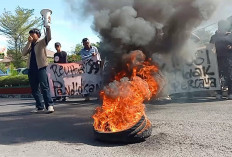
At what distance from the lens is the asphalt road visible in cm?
387

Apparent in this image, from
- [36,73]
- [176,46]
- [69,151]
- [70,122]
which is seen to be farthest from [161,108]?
[69,151]

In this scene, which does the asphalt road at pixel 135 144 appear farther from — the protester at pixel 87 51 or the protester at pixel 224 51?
the protester at pixel 87 51

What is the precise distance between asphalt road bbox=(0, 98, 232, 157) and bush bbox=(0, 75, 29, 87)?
28.6ft

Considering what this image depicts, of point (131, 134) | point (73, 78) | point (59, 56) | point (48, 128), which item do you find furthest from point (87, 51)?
point (131, 134)

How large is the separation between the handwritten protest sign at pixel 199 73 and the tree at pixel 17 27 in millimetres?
34157

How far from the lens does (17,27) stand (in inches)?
1591

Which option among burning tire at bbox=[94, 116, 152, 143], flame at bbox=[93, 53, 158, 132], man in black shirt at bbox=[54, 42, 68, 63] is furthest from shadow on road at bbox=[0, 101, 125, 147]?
man in black shirt at bbox=[54, 42, 68, 63]

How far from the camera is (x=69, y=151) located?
13.3 feet

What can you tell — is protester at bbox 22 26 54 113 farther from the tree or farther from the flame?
the tree

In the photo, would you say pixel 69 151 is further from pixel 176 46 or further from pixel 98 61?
pixel 98 61

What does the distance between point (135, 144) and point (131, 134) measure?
0.15 meters

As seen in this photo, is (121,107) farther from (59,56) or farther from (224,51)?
(59,56)

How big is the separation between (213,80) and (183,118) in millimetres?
3513

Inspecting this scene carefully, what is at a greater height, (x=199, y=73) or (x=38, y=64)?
(x=38, y=64)
